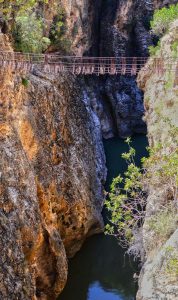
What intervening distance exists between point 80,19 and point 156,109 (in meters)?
14.4

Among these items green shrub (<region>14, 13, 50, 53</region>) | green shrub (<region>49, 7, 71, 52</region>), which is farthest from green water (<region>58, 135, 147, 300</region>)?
green shrub (<region>49, 7, 71, 52</region>)

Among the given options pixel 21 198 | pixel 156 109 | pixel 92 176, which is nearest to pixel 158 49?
pixel 156 109

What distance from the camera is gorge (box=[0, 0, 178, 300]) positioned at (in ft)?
31.4

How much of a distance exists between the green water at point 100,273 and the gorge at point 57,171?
137 mm

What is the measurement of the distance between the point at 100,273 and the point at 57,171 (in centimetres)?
436

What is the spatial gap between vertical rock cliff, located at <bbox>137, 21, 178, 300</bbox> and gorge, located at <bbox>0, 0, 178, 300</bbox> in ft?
0.09

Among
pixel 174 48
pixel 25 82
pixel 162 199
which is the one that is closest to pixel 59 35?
pixel 25 82

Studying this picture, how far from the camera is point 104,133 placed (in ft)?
106

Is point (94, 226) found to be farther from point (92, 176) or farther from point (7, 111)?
point (7, 111)

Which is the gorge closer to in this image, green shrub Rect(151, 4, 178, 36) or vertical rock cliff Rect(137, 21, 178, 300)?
vertical rock cliff Rect(137, 21, 178, 300)

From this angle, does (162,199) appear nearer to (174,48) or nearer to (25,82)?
(174,48)

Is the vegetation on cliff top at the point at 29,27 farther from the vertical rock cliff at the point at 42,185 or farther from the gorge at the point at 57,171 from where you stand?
the vertical rock cliff at the point at 42,185

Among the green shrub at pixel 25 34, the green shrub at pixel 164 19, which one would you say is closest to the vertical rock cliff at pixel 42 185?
the green shrub at pixel 25 34

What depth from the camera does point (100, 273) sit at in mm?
16547
